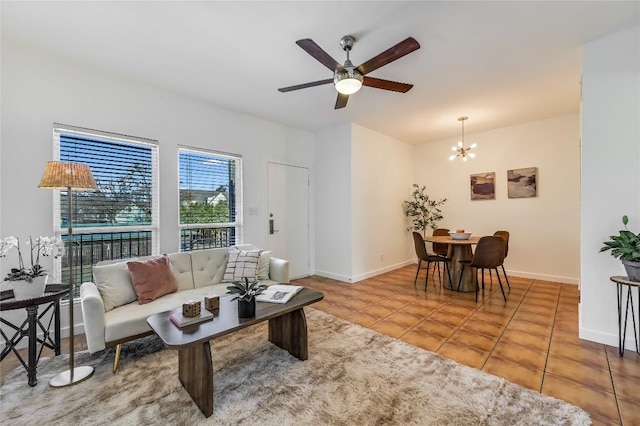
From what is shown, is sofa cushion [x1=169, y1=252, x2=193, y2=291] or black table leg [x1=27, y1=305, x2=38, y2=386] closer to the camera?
black table leg [x1=27, y1=305, x2=38, y2=386]

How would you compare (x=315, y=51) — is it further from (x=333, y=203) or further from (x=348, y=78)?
(x=333, y=203)

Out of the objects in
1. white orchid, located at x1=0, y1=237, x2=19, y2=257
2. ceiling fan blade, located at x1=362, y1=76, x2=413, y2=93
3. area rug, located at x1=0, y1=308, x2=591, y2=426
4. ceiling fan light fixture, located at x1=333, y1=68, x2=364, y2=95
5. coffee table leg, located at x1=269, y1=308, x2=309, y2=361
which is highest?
ceiling fan blade, located at x1=362, y1=76, x2=413, y2=93

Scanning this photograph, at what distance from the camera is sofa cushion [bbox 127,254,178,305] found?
8.24ft

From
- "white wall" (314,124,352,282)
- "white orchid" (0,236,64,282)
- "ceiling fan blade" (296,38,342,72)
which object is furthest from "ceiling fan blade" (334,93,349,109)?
"white orchid" (0,236,64,282)

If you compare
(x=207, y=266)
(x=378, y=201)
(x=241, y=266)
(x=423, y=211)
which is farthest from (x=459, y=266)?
(x=207, y=266)

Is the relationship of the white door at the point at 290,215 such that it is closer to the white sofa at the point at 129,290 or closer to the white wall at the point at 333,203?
the white wall at the point at 333,203

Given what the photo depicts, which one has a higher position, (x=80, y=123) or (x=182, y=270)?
(x=80, y=123)

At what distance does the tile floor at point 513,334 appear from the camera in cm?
186

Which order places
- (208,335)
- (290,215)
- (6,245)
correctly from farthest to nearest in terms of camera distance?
(290,215)
(6,245)
(208,335)

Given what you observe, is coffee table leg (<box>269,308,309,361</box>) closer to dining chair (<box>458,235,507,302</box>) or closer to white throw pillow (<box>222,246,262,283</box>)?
white throw pillow (<box>222,246,262,283</box>)

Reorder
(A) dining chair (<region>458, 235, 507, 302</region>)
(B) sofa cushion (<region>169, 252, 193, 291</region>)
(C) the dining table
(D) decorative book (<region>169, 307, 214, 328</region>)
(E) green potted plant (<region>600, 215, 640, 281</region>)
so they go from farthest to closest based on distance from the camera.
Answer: (C) the dining table, (A) dining chair (<region>458, 235, 507, 302</region>), (B) sofa cushion (<region>169, 252, 193, 291</region>), (E) green potted plant (<region>600, 215, 640, 281</region>), (D) decorative book (<region>169, 307, 214, 328</region>)

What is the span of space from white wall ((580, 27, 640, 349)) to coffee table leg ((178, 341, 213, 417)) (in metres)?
3.30

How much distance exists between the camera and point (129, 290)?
251 cm

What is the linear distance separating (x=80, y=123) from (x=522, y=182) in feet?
21.3
